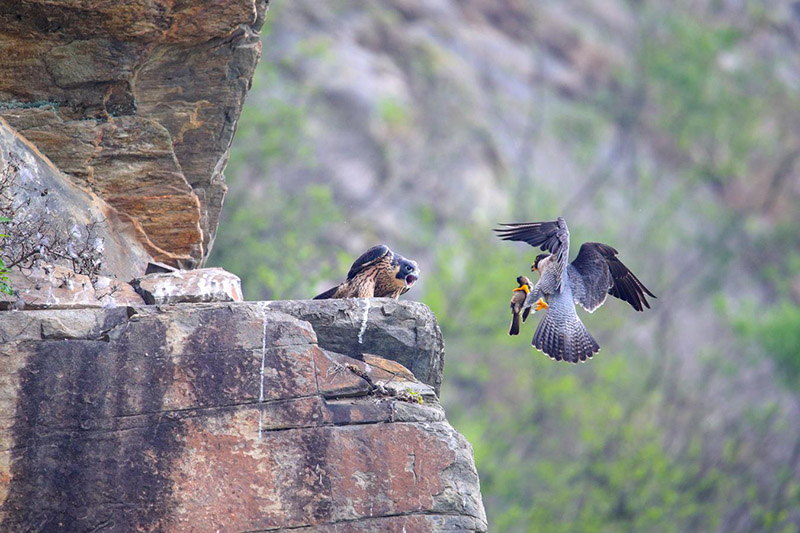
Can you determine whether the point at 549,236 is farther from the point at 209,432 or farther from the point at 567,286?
the point at 209,432

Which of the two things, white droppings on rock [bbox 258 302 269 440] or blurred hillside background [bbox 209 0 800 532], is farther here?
blurred hillside background [bbox 209 0 800 532]

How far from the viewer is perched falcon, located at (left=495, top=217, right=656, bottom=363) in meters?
9.16

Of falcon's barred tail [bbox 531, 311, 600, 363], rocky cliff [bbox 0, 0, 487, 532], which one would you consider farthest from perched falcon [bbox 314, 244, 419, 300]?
rocky cliff [bbox 0, 0, 487, 532]

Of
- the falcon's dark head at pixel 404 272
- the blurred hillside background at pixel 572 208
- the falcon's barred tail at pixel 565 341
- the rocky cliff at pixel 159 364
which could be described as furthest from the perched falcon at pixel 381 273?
the blurred hillside background at pixel 572 208

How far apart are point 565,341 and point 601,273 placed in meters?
0.80

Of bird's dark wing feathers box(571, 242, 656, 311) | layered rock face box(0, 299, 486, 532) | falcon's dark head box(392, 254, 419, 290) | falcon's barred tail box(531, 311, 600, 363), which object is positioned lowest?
layered rock face box(0, 299, 486, 532)

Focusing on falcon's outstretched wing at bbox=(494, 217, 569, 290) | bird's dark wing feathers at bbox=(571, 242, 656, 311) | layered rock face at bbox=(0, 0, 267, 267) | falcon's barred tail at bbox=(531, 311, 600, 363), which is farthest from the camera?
Result: bird's dark wing feathers at bbox=(571, 242, 656, 311)

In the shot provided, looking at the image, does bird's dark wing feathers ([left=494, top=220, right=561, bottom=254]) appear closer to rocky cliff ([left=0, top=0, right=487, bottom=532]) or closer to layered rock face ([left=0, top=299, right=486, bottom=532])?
rocky cliff ([left=0, top=0, right=487, bottom=532])

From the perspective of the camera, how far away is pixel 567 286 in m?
9.57

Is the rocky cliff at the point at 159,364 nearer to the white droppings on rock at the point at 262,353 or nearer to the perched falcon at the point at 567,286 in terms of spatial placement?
the white droppings on rock at the point at 262,353

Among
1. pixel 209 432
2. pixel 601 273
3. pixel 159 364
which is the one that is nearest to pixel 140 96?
pixel 159 364

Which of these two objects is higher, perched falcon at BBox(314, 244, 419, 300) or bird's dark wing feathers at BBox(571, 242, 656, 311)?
bird's dark wing feathers at BBox(571, 242, 656, 311)

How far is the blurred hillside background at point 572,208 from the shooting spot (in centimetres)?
2083

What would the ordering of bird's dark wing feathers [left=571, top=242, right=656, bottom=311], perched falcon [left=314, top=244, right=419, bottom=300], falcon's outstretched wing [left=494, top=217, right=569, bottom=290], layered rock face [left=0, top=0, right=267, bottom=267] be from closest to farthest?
layered rock face [left=0, top=0, right=267, bottom=267] < perched falcon [left=314, top=244, right=419, bottom=300] < falcon's outstretched wing [left=494, top=217, right=569, bottom=290] < bird's dark wing feathers [left=571, top=242, right=656, bottom=311]
